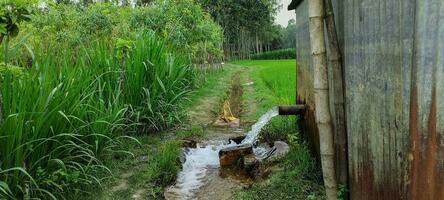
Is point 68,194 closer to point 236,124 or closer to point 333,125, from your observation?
point 333,125

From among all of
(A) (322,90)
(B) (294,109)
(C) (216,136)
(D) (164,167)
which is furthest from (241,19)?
(A) (322,90)

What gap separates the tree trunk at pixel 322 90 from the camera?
3.00 meters

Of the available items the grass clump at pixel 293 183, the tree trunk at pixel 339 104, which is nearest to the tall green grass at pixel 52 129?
the grass clump at pixel 293 183

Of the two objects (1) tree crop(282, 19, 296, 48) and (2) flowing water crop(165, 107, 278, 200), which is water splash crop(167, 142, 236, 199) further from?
A: (1) tree crop(282, 19, 296, 48)

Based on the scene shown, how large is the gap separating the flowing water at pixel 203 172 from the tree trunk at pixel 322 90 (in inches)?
57.6

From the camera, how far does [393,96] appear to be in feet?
7.84

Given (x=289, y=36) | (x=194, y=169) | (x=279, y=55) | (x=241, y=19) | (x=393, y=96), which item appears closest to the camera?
(x=393, y=96)

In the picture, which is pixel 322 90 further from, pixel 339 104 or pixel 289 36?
pixel 289 36

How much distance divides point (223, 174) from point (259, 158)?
472 mm

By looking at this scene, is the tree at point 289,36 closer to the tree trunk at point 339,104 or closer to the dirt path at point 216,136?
the dirt path at point 216,136

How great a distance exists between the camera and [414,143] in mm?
2139

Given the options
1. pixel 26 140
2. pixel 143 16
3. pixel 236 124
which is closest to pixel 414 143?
pixel 26 140

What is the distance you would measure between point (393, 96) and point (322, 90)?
0.76 m

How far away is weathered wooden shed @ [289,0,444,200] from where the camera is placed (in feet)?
6.22
